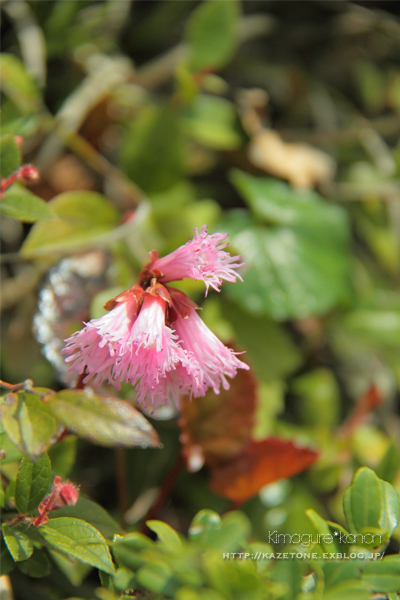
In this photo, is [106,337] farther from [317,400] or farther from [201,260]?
[317,400]

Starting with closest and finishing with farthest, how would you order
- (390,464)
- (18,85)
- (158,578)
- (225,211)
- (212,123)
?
(158,578) → (390,464) → (18,85) → (212,123) → (225,211)

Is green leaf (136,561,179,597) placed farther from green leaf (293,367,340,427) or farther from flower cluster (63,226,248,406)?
green leaf (293,367,340,427)

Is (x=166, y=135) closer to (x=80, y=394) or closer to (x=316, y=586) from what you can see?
(x=80, y=394)

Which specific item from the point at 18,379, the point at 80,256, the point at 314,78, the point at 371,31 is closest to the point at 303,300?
the point at 80,256

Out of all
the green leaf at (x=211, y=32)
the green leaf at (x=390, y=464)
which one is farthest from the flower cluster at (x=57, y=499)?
Answer: the green leaf at (x=211, y=32)

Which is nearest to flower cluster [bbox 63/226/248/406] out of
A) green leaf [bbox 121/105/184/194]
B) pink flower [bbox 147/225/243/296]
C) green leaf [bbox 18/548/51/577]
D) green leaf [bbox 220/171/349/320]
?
pink flower [bbox 147/225/243/296]

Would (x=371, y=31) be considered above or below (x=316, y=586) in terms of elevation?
above

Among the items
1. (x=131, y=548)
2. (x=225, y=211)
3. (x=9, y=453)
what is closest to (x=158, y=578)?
(x=131, y=548)
